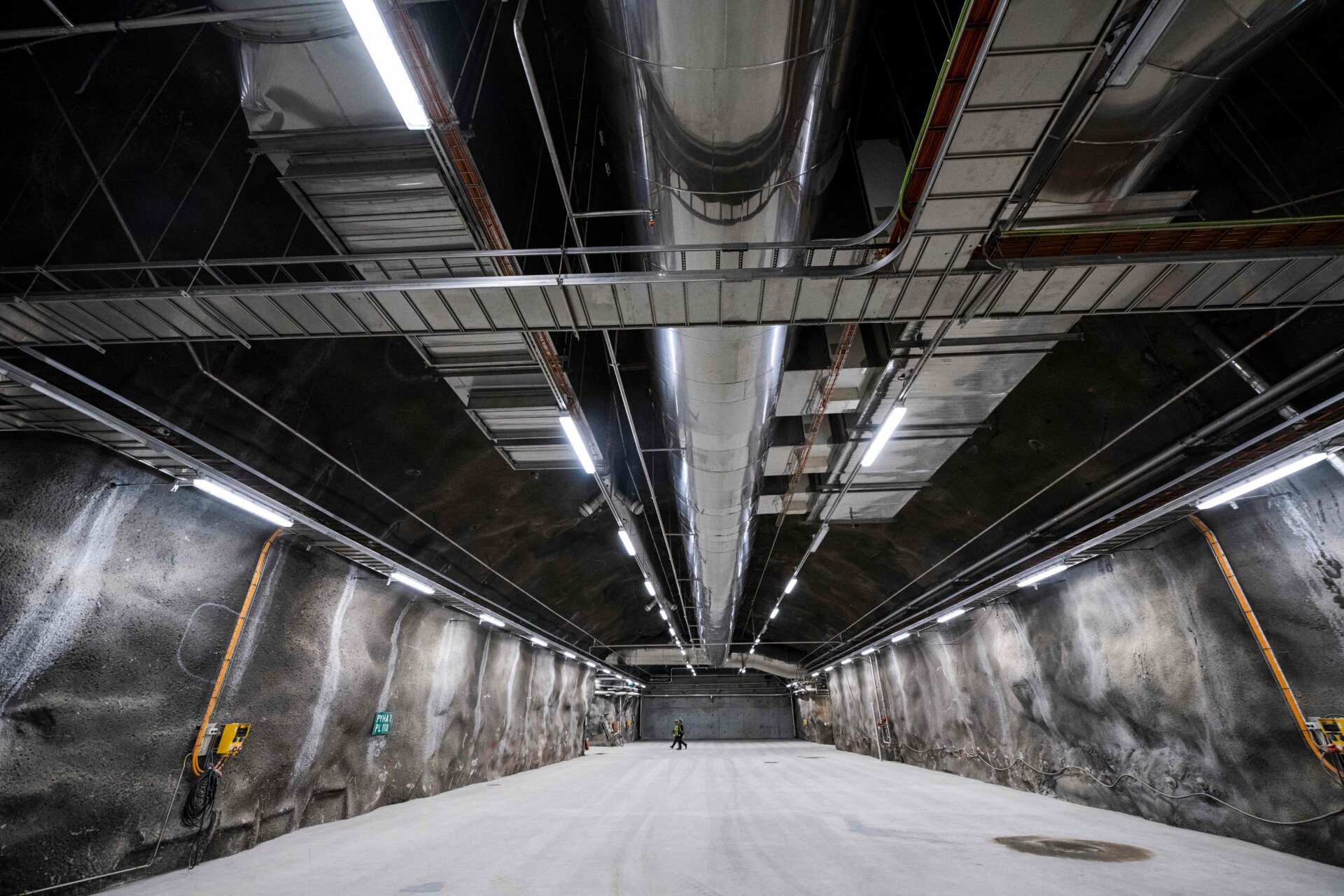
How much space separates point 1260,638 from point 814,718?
33826 millimetres

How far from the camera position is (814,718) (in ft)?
124

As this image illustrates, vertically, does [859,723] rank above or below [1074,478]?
below

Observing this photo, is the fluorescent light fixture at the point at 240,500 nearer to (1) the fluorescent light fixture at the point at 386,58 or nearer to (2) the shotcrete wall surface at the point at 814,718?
(1) the fluorescent light fixture at the point at 386,58

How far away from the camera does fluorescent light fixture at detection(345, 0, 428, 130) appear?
297cm

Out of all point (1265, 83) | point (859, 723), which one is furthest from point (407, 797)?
point (859, 723)

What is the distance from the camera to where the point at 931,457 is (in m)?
10.0

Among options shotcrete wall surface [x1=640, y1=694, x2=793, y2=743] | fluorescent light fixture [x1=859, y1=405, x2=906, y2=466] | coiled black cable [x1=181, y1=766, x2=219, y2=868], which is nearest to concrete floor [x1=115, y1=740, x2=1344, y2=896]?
coiled black cable [x1=181, y1=766, x2=219, y2=868]

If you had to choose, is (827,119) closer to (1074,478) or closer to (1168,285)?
(1168,285)

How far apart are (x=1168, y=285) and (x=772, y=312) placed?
11.6ft

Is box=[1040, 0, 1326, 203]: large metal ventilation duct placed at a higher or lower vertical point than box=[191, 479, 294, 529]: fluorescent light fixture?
higher

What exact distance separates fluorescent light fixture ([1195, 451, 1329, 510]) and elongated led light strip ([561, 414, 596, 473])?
324 inches

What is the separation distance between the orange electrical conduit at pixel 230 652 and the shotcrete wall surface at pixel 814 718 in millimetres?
32239

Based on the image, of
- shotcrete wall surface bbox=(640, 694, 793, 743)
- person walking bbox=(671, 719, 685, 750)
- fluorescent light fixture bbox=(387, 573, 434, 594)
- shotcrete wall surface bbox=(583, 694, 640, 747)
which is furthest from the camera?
shotcrete wall surface bbox=(640, 694, 793, 743)

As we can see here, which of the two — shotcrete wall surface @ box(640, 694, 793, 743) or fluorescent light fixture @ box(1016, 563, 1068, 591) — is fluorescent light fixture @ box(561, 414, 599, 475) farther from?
shotcrete wall surface @ box(640, 694, 793, 743)
